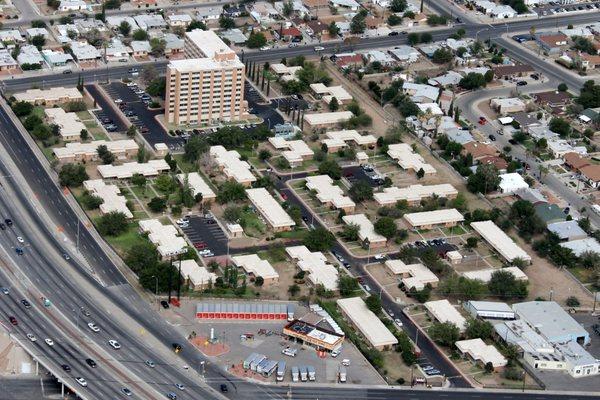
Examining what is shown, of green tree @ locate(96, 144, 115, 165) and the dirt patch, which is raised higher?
the dirt patch

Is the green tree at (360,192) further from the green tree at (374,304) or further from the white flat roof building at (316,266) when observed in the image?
the green tree at (374,304)

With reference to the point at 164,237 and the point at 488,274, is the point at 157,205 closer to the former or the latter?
the point at 164,237

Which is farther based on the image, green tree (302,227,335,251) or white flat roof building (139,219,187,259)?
green tree (302,227,335,251)

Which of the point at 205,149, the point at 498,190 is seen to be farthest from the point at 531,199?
the point at 205,149

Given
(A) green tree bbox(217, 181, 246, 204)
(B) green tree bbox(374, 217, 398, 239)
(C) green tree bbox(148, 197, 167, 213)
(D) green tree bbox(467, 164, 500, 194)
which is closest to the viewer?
(B) green tree bbox(374, 217, 398, 239)

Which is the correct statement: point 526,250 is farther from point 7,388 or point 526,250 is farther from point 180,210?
point 7,388

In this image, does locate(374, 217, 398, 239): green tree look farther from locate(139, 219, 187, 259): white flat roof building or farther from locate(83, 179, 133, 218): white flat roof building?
locate(83, 179, 133, 218): white flat roof building

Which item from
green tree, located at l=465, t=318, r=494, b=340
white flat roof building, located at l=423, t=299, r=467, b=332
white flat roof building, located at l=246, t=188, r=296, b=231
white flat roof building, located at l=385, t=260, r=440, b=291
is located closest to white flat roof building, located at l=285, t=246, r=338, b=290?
white flat roof building, located at l=246, t=188, r=296, b=231
